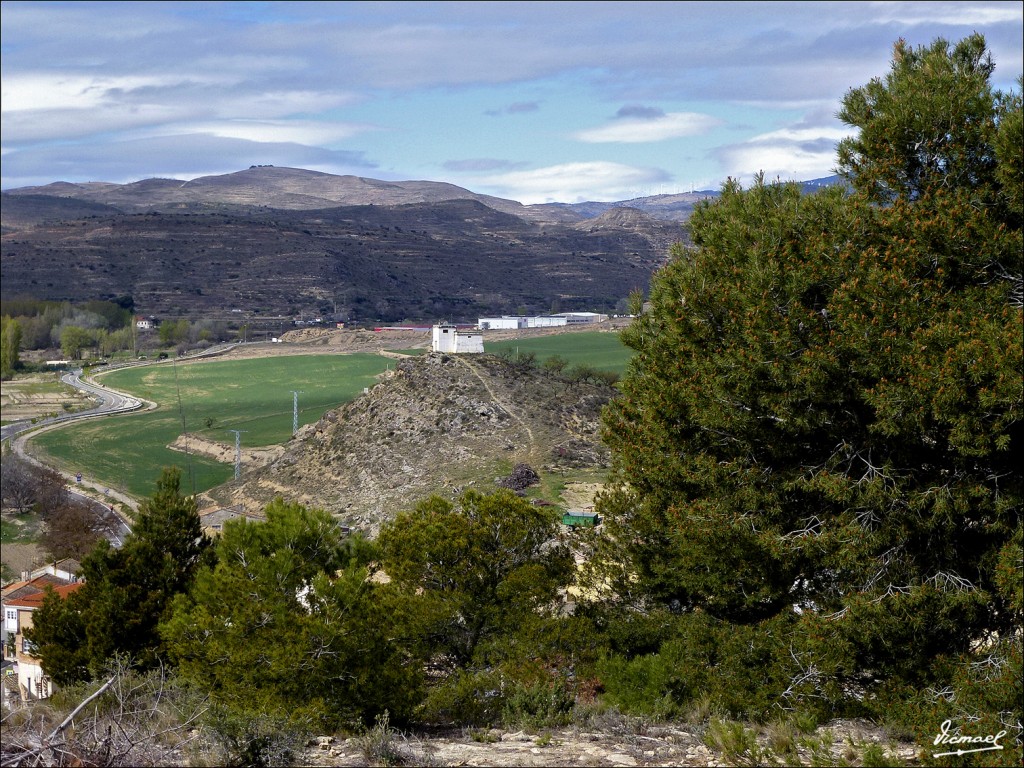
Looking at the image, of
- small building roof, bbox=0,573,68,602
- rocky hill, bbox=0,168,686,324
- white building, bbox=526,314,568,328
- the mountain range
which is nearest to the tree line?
small building roof, bbox=0,573,68,602

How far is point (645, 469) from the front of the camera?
12383 mm

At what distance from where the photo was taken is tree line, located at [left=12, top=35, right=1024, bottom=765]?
29.7 feet

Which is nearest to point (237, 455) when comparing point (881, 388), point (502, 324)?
point (502, 324)

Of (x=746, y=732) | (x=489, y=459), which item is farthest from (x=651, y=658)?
(x=489, y=459)

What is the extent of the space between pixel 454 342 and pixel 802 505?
157ft

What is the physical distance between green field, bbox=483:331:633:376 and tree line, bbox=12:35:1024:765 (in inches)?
2219

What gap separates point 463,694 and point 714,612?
11.1ft

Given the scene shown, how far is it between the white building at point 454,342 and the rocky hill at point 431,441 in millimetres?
1672

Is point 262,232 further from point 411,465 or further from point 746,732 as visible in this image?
point 746,732

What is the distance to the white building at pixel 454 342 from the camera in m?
58.0

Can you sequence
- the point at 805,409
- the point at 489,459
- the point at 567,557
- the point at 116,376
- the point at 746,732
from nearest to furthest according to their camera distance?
the point at 746,732 → the point at 805,409 → the point at 567,557 → the point at 489,459 → the point at 116,376

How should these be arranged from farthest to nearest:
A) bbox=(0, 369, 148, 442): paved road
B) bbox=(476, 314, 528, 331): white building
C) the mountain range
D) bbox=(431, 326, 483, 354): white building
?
the mountain range → bbox=(476, 314, 528, 331): white building → bbox=(0, 369, 148, 442): paved road → bbox=(431, 326, 483, 354): white building

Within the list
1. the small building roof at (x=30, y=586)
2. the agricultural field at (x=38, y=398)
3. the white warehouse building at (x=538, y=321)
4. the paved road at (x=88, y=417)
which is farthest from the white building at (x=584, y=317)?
the small building roof at (x=30, y=586)

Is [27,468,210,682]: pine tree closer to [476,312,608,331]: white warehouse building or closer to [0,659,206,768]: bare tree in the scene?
[0,659,206,768]: bare tree
